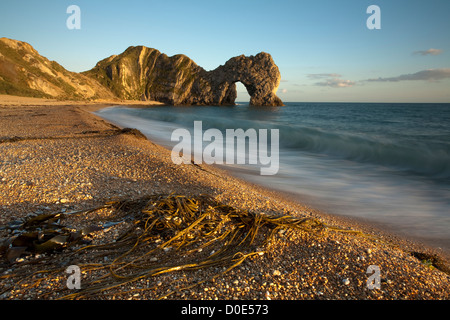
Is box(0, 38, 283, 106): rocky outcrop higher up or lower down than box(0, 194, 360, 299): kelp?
higher up

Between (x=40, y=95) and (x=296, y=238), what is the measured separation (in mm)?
50349

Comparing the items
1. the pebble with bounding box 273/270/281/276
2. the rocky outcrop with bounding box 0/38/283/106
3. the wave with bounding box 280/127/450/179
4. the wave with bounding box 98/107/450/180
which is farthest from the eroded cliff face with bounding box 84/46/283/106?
the pebble with bounding box 273/270/281/276

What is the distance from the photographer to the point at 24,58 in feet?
163

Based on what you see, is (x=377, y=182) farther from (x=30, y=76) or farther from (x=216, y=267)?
(x=30, y=76)

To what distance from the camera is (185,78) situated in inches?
3723

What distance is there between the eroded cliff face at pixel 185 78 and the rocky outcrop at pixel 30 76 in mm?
32952

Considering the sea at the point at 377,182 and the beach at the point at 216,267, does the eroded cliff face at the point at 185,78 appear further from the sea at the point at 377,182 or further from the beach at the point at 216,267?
the beach at the point at 216,267

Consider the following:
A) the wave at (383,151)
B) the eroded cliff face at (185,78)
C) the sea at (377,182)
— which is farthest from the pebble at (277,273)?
the eroded cliff face at (185,78)

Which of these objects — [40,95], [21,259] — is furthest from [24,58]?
[21,259]

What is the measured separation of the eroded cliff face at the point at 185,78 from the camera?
8344 cm

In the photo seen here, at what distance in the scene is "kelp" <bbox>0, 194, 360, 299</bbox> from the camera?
7.13 feet

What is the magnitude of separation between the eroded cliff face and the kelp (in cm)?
8508

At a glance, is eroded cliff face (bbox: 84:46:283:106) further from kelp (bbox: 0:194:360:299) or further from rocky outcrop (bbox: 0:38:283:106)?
kelp (bbox: 0:194:360:299)

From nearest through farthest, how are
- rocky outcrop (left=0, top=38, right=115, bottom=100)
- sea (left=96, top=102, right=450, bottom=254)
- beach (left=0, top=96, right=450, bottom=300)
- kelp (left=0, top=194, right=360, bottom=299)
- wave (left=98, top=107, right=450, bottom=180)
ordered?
beach (left=0, top=96, right=450, bottom=300), kelp (left=0, top=194, right=360, bottom=299), sea (left=96, top=102, right=450, bottom=254), wave (left=98, top=107, right=450, bottom=180), rocky outcrop (left=0, top=38, right=115, bottom=100)
